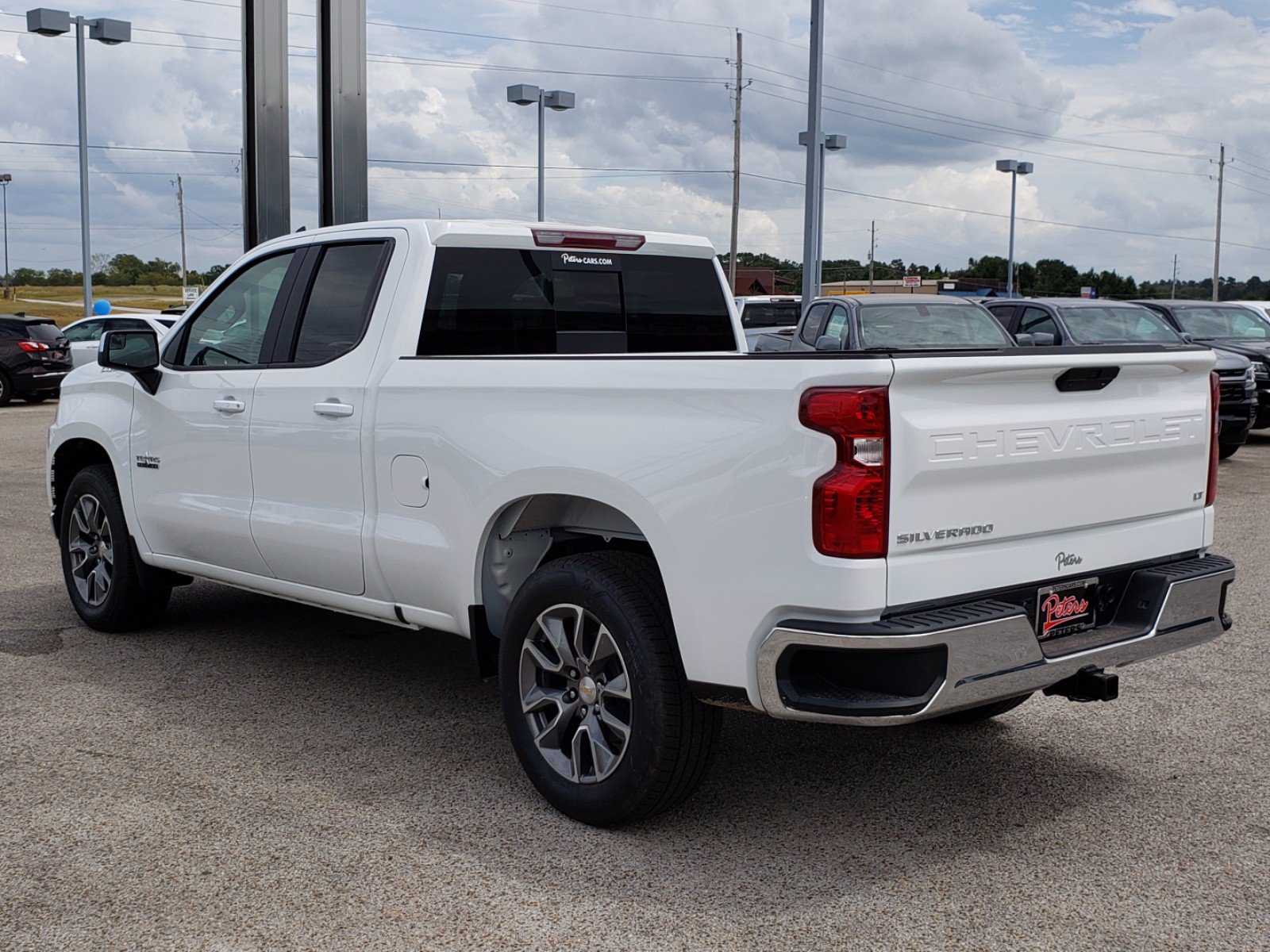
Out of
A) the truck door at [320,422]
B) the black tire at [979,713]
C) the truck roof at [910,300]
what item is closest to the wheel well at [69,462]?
the truck door at [320,422]

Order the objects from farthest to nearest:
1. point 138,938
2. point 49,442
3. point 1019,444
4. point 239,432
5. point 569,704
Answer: point 49,442 < point 239,432 < point 569,704 < point 1019,444 < point 138,938

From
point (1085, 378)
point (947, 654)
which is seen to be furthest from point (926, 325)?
point (947, 654)

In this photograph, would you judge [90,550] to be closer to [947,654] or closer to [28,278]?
[947,654]

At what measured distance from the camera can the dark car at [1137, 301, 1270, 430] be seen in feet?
55.4

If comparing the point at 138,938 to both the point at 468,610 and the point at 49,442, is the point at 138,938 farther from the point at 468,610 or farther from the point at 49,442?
the point at 49,442

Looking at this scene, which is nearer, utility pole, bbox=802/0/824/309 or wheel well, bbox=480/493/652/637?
wheel well, bbox=480/493/652/637

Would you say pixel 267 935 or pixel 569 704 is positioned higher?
pixel 569 704

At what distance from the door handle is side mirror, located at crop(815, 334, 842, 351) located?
8.67 m

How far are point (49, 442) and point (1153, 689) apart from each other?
582 centimetres

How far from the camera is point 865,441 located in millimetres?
3508

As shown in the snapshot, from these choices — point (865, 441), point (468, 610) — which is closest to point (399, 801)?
point (468, 610)

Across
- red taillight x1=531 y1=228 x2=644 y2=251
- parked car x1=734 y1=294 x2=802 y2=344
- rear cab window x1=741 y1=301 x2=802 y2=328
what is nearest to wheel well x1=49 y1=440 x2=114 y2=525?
red taillight x1=531 y1=228 x2=644 y2=251

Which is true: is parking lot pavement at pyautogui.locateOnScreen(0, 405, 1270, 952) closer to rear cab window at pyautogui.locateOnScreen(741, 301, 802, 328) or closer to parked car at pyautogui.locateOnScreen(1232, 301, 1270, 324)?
parked car at pyautogui.locateOnScreen(1232, 301, 1270, 324)

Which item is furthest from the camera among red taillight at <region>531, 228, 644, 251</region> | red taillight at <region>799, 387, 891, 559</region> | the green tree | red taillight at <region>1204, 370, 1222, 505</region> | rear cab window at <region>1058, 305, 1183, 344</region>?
the green tree
